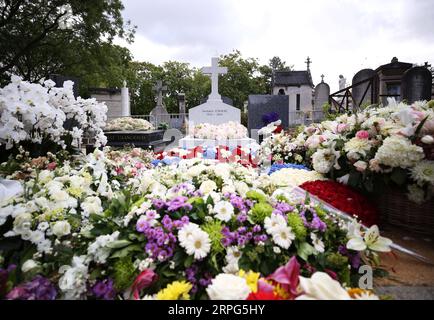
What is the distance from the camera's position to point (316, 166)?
3.04m

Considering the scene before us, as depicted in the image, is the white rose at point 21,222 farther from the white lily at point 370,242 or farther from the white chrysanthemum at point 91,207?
the white lily at point 370,242

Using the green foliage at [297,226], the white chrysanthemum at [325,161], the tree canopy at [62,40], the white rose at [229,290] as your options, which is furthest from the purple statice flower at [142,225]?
the tree canopy at [62,40]

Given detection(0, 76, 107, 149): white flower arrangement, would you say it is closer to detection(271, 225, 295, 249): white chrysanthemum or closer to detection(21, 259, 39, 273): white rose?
detection(21, 259, 39, 273): white rose

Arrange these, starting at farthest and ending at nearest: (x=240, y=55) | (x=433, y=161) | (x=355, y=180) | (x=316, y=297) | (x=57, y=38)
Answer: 1. (x=240, y=55)
2. (x=57, y=38)
3. (x=355, y=180)
4. (x=433, y=161)
5. (x=316, y=297)

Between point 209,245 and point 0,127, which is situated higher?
point 0,127

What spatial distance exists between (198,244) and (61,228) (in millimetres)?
751

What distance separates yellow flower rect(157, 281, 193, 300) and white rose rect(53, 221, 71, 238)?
2.25 ft

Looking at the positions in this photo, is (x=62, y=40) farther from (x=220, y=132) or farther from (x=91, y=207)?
(x=91, y=207)

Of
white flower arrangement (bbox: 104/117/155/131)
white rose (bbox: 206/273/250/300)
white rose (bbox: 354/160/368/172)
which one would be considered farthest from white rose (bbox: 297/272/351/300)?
white flower arrangement (bbox: 104/117/155/131)

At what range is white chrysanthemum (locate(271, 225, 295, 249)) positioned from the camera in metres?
1.52

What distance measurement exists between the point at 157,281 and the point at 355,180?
1844 mm
